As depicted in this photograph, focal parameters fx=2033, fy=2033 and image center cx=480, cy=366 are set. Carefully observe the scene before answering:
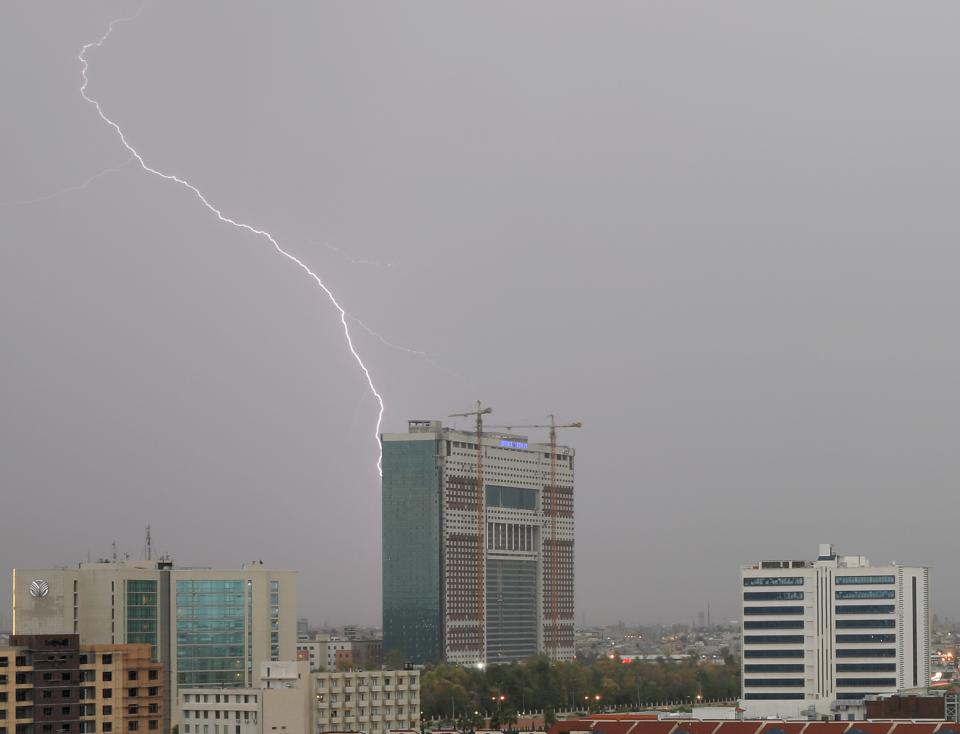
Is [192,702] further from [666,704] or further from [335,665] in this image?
[335,665]

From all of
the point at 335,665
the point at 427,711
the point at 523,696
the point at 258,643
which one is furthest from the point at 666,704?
the point at 258,643

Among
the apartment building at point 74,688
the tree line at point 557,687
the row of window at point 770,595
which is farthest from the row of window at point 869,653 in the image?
the apartment building at point 74,688

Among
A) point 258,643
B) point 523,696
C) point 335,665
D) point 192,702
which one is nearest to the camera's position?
point 192,702

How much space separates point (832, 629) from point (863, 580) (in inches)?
134

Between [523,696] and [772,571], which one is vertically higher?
[772,571]

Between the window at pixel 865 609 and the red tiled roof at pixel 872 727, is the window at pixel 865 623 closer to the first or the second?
the window at pixel 865 609

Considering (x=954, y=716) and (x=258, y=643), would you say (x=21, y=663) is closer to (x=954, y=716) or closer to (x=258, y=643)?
(x=258, y=643)

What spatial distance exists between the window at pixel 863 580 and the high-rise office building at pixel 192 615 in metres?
31.7

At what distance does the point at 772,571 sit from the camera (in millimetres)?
119062

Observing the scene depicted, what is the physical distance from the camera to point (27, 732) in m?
82.6

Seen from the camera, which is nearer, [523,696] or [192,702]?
[192,702]

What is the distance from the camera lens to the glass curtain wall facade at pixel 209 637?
114 m

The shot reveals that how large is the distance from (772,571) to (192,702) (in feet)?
127

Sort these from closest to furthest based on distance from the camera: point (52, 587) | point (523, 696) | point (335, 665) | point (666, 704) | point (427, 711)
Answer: point (52, 587)
point (427, 711)
point (523, 696)
point (666, 704)
point (335, 665)
